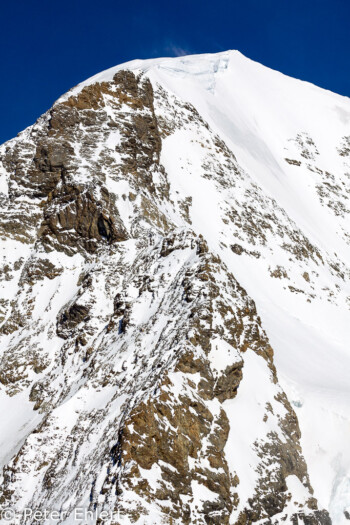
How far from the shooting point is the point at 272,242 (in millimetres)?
49125

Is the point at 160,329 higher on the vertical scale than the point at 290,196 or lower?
lower

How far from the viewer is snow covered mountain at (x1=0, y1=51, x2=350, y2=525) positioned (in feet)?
55.2

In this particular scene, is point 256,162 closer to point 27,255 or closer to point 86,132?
point 86,132

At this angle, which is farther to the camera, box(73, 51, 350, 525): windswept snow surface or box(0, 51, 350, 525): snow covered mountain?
box(73, 51, 350, 525): windswept snow surface

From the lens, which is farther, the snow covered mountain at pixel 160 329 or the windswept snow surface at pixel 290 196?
the windswept snow surface at pixel 290 196

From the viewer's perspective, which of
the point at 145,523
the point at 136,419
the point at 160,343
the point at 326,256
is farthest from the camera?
the point at 326,256

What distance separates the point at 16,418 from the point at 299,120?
71.5m

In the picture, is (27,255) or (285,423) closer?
(285,423)

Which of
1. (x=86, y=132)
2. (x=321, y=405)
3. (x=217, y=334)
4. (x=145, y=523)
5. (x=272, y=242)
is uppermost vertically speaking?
(x=86, y=132)

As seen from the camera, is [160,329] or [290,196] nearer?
[160,329]

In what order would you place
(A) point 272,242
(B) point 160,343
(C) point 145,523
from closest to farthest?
(C) point 145,523
(B) point 160,343
(A) point 272,242

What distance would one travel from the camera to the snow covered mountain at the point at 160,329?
16828mm

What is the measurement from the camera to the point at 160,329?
21.6 meters

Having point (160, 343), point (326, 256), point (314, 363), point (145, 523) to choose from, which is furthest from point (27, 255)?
point (326, 256)
